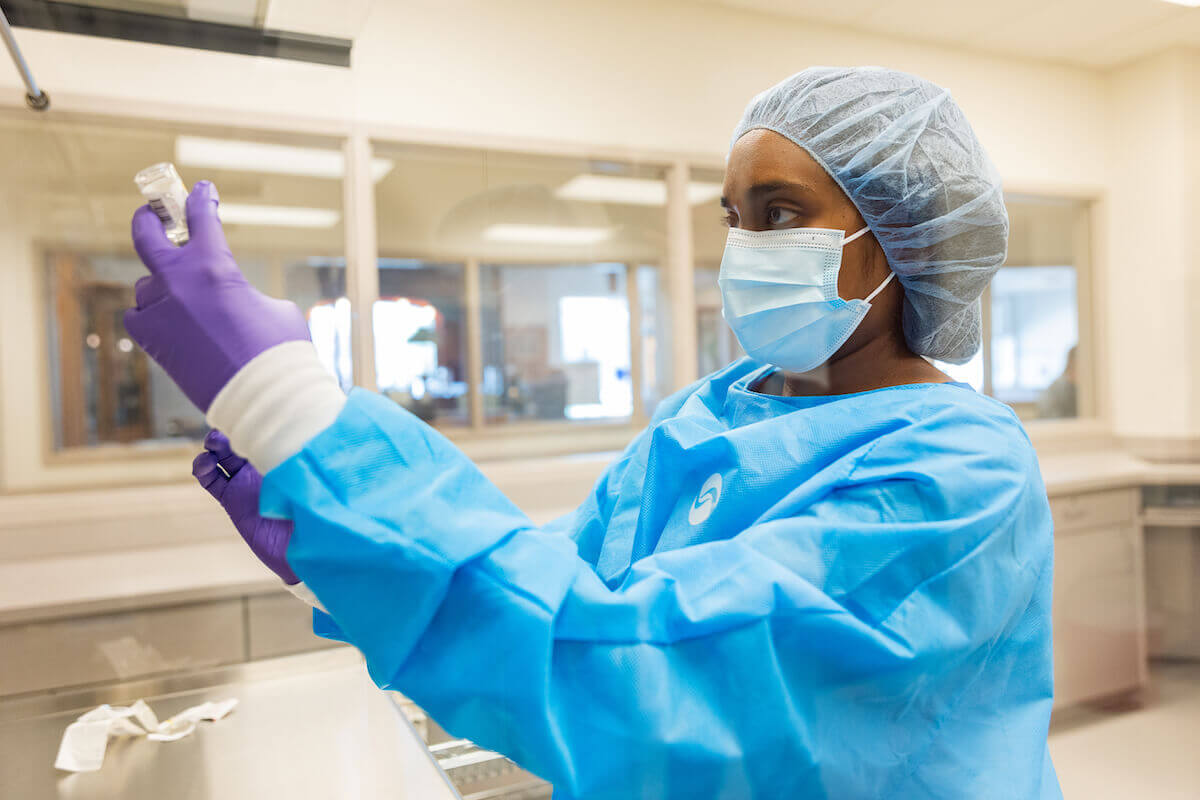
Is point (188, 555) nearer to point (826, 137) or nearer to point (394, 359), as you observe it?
point (394, 359)

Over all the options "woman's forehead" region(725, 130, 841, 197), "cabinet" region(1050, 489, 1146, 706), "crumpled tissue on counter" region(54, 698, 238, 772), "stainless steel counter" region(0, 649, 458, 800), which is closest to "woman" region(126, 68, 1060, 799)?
"woman's forehead" region(725, 130, 841, 197)

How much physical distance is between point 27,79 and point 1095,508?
87.5 inches

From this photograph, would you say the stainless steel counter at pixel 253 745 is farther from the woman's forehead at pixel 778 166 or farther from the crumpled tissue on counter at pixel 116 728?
the woman's forehead at pixel 778 166

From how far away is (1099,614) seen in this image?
4.56 feet

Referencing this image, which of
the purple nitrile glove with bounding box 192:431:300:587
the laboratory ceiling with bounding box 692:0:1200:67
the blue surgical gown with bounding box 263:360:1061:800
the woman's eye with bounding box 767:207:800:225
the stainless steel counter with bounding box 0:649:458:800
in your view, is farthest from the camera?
the laboratory ceiling with bounding box 692:0:1200:67

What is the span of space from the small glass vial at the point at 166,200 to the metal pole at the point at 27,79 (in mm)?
1132

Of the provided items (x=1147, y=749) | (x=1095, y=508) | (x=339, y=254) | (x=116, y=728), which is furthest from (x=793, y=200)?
(x=339, y=254)

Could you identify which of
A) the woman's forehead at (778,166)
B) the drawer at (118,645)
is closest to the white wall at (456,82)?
Result: the drawer at (118,645)

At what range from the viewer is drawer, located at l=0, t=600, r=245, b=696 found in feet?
4.64

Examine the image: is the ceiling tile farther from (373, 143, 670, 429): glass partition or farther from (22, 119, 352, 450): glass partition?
(22, 119, 352, 450): glass partition

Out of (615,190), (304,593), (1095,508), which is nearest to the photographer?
(304,593)

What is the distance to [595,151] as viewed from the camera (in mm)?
2082

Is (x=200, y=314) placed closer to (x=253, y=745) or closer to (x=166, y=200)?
(x=166, y=200)

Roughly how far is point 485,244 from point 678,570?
6.63ft
